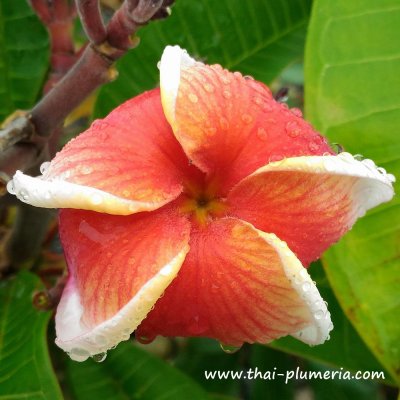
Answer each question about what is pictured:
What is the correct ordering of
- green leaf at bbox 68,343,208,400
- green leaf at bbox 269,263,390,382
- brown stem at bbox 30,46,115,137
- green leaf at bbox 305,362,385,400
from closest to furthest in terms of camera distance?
brown stem at bbox 30,46,115,137, green leaf at bbox 269,263,390,382, green leaf at bbox 68,343,208,400, green leaf at bbox 305,362,385,400

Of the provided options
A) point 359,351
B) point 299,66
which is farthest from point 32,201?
point 299,66

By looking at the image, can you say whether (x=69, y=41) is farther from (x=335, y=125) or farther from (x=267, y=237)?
(x=267, y=237)

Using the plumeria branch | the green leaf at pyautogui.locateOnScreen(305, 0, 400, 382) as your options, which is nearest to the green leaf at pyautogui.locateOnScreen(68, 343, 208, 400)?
the green leaf at pyautogui.locateOnScreen(305, 0, 400, 382)

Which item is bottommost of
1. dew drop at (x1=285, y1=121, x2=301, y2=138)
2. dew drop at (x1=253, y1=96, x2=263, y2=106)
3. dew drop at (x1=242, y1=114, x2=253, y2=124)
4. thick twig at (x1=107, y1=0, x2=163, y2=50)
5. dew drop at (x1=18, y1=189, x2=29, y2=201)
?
dew drop at (x1=285, y1=121, x2=301, y2=138)

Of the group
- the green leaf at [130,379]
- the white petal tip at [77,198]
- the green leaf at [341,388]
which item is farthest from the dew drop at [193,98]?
the green leaf at [341,388]

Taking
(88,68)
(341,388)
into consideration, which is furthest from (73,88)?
(341,388)

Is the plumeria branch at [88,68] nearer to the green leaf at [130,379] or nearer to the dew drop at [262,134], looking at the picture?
the dew drop at [262,134]

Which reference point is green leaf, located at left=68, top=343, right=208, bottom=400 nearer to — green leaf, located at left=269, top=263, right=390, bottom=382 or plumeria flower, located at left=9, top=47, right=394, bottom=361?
green leaf, located at left=269, top=263, right=390, bottom=382

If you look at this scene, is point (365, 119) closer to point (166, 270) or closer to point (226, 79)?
point (226, 79)
